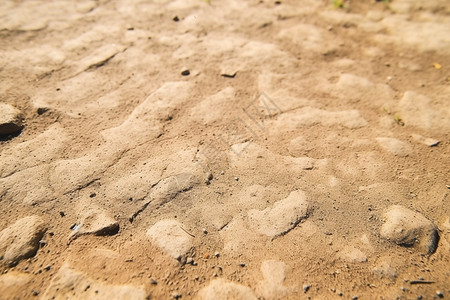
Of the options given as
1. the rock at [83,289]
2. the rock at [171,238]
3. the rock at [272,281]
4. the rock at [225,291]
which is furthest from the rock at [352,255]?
the rock at [83,289]

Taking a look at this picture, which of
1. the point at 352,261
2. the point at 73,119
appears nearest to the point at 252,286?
the point at 352,261

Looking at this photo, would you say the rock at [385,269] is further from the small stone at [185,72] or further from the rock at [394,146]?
the small stone at [185,72]

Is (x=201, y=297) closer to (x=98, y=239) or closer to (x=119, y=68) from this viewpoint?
(x=98, y=239)

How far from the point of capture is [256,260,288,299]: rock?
4.27 feet

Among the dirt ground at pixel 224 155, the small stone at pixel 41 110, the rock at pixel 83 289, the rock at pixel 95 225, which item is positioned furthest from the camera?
the small stone at pixel 41 110

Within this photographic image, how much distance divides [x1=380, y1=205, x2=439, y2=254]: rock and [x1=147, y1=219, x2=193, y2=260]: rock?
37.8 inches

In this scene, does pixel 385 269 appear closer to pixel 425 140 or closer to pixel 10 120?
pixel 425 140

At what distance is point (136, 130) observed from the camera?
195 cm

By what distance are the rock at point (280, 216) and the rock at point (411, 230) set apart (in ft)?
1.33

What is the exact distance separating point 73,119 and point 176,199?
3.08 feet

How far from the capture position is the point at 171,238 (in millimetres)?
1462

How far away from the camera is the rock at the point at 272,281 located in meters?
1.30

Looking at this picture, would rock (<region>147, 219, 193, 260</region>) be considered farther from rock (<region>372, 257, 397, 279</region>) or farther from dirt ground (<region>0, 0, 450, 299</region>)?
rock (<region>372, 257, 397, 279</region>)

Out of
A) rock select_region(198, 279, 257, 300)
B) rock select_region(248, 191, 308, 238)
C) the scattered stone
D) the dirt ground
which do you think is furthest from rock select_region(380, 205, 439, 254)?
the scattered stone
